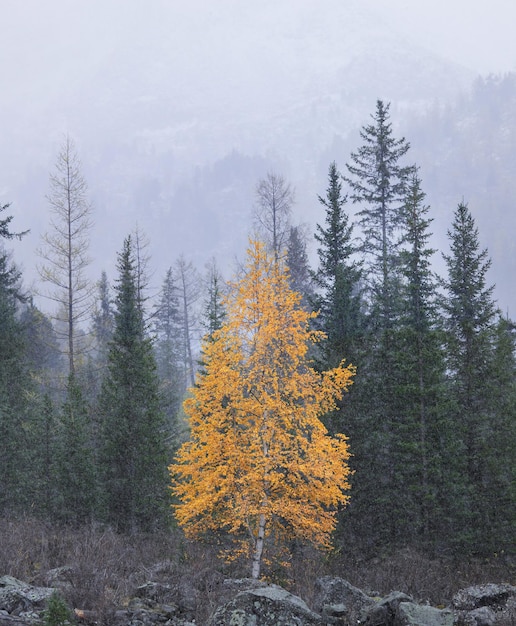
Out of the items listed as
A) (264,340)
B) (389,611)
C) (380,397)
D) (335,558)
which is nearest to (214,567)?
(335,558)

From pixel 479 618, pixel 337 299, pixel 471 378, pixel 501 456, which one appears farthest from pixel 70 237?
pixel 479 618

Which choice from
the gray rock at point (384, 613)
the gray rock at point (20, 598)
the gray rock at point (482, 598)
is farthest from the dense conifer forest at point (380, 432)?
the gray rock at point (20, 598)

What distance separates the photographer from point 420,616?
27.0ft

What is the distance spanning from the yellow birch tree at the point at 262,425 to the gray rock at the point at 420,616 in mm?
4870

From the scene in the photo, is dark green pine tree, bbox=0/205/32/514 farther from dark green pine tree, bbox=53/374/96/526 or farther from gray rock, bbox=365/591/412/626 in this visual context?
gray rock, bbox=365/591/412/626

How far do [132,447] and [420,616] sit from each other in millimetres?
15695

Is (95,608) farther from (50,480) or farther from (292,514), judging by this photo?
(50,480)

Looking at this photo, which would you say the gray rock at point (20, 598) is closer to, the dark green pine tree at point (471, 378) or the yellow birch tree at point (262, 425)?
the yellow birch tree at point (262, 425)

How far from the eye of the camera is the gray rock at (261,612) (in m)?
7.31

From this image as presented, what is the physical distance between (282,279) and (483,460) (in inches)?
506

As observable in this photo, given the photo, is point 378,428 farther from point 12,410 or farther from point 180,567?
point 12,410

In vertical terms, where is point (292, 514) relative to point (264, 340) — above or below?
below

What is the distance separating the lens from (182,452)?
47.7ft

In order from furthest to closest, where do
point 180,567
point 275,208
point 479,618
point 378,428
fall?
1. point 275,208
2. point 378,428
3. point 180,567
4. point 479,618
